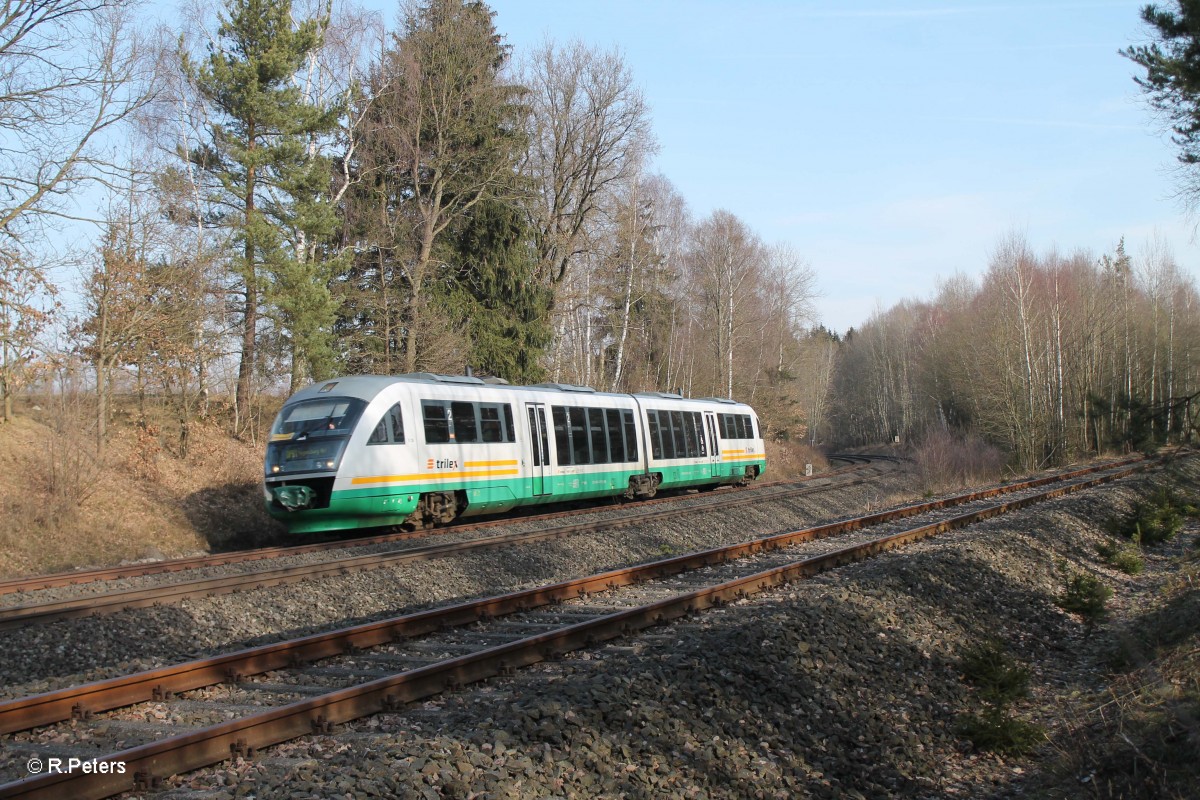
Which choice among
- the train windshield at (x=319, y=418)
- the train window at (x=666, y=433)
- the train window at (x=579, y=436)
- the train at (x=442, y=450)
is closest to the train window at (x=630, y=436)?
the train at (x=442, y=450)

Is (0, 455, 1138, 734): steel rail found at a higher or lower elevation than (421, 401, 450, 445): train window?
lower

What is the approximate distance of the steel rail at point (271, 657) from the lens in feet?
18.1

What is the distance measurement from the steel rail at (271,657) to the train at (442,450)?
5.75 m

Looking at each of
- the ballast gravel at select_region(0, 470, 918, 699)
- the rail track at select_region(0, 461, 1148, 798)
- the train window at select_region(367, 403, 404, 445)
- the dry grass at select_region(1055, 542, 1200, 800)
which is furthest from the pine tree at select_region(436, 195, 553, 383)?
the dry grass at select_region(1055, 542, 1200, 800)

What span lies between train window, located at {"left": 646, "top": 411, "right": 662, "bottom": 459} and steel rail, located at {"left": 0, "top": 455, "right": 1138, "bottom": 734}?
1039cm

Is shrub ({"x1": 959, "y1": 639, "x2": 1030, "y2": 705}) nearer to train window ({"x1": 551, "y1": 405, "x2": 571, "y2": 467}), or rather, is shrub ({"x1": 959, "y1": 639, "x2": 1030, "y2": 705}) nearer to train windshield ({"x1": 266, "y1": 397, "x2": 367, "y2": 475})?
train windshield ({"x1": 266, "y1": 397, "x2": 367, "y2": 475})

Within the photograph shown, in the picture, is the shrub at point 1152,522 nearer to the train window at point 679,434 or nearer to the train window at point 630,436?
the train window at point 630,436

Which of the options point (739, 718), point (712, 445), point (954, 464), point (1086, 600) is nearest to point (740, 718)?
point (739, 718)

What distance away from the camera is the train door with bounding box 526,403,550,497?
18.1 m

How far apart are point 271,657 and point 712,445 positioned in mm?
19083

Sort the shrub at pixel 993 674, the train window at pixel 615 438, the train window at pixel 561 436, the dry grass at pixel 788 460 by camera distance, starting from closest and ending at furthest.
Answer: the shrub at pixel 993 674 → the train window at pixel 561 436 → the train window at pixel 615 438 → the dry grass at pixel 788 460

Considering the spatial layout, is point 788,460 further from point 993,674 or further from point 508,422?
point 993,674

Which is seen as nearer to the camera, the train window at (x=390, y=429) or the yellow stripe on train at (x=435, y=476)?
the yellow stripe on train at (x=435, y=476)

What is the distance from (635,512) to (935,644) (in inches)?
417
